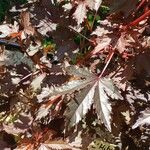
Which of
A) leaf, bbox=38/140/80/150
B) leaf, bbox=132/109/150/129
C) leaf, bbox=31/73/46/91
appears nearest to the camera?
leaf, bbox=132/109/150/129

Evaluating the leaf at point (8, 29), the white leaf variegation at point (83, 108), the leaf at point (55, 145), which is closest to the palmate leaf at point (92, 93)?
the white leaf variegation at point (83, 108)

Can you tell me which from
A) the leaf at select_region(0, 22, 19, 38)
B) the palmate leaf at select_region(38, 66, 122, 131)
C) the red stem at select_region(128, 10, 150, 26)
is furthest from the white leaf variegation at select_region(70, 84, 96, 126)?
the leaf at select_region(0, 22, 19, 38)

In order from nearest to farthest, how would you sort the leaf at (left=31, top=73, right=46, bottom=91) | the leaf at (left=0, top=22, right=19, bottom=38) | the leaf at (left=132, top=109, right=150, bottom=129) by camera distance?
the leaf at (left=132, top=109, right=150, bottom=129) → the leaf at (left=31, top=73, right=46, bottom=91) → the leaf at (left=0, top=22, right=19, bottom=38)

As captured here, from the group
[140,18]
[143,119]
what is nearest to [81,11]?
[140,18]

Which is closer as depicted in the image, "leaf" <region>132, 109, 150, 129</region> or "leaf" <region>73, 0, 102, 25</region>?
"leaf" <region>132, 109, 150, 129</region>

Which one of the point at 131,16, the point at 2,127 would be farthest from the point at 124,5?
the point at 2,127

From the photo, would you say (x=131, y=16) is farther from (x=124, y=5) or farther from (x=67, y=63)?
(x=67, y=63)

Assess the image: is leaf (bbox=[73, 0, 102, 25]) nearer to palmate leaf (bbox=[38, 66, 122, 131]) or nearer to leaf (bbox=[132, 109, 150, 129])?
palmate leaf (bbox=[38, 66, 122, 131])

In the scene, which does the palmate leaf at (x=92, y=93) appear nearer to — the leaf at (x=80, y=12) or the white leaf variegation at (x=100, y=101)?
the white leaf variegation at (x=100, y=101)

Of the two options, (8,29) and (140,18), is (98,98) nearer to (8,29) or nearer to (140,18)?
(140,18)
